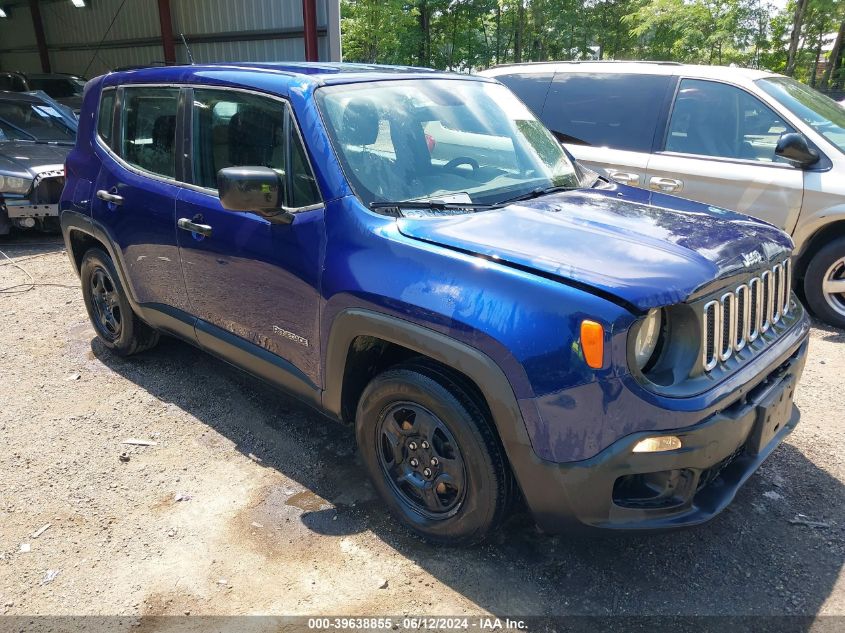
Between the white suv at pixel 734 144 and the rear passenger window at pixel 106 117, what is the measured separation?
3743 millimetres

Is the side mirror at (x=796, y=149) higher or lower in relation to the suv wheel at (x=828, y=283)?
higher

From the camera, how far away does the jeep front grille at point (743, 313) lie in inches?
93.4

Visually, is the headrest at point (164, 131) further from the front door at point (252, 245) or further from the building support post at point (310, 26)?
the building support post at point (310, 26)

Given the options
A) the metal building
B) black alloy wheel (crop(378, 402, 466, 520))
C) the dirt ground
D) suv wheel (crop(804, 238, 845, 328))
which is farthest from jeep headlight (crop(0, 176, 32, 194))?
suv wheel (crop(804, 238, 845, 328))

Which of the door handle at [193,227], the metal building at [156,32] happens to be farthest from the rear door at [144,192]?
the metal building at [156,32]

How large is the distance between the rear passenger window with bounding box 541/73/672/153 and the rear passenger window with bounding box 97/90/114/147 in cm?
365

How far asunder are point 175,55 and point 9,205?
10.9 m

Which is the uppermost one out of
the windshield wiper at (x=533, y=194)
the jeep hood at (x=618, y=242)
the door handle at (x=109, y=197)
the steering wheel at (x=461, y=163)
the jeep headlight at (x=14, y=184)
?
the steering wheel at (x=461, y=163)

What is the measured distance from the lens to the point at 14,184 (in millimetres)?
7438

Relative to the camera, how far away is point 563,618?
2.48m

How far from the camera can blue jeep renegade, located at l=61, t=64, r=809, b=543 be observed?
2.25 metres

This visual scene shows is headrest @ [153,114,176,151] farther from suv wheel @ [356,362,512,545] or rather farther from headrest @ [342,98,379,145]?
suv wheel @ [356,362,512,545]

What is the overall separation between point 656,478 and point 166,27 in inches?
682

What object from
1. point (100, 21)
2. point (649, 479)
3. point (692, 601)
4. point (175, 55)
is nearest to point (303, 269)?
point (649, 479)
